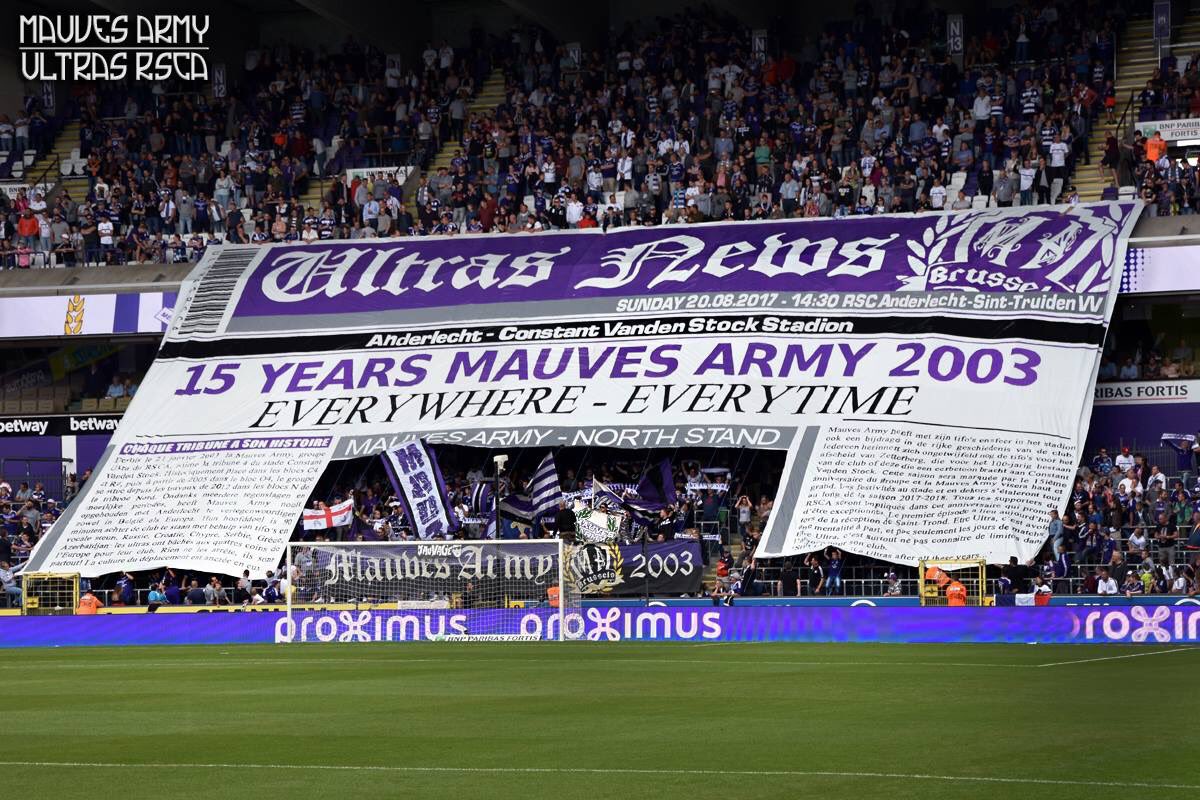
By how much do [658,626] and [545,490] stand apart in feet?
33.0

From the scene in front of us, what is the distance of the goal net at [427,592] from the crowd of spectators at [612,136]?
12693mm

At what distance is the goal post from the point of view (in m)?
30.5

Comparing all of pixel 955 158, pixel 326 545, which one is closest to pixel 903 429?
pixel 955 158

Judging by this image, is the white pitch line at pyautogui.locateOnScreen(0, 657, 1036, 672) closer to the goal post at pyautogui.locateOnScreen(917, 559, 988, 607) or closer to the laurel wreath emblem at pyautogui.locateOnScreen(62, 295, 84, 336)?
the goal post at pyautogui.locateOnScreen(917, 559, 988, 607)

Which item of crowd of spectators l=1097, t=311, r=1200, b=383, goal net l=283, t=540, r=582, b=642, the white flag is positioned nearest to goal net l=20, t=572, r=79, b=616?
the white flag

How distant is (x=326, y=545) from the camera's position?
101 ft

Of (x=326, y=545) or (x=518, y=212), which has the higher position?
(x=518, y=212)

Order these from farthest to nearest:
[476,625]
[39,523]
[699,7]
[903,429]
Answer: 1. [699,7]
2. [39,523]
3. [903,429]
4. [476,625]

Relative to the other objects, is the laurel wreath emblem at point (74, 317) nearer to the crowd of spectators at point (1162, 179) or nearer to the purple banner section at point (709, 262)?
the purple banner section at point (709, 262)

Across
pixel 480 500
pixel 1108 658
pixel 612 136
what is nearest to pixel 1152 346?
pixel 612 136

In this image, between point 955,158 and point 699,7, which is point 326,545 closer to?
point 955,158

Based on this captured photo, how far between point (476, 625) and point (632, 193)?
51.0 ft

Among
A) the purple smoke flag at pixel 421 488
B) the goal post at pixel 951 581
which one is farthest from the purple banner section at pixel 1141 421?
the purple smoke flag at pixel 421 488

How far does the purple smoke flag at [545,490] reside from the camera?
36469mm
